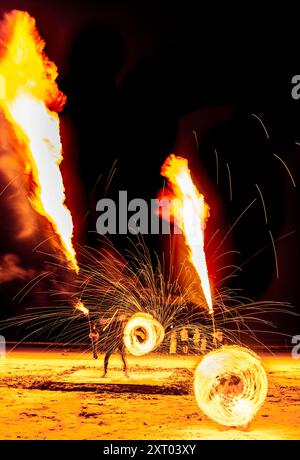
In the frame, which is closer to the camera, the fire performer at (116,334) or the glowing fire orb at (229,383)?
the glowing fire orb at (229,383)

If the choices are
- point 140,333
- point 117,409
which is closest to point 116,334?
point 140,333

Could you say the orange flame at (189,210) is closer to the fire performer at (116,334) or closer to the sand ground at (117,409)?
the fire performer at (116,334)

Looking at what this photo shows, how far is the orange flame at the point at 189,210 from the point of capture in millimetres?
12617

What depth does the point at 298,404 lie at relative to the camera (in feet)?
30.6

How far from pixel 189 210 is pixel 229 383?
20.9ft

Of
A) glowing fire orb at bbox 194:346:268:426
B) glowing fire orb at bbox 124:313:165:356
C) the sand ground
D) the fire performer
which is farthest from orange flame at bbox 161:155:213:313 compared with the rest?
glowing fire orb at bbox 194:346:268:426

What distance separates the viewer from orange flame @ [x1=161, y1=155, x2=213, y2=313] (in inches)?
497

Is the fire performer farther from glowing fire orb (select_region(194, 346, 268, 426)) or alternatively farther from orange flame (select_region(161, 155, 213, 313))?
glowing fire orb (select_region(194, 346, 268, 426))

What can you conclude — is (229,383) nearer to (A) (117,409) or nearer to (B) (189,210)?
(A) (117,409)

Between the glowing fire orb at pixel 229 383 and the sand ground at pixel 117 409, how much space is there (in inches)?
13.2

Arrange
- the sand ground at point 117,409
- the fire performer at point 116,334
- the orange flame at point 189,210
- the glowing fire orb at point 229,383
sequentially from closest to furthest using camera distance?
the sand ground at point 117,409, the glowing fire orb at point 229,383, the fire performer at point 116,334, the orange flame at point 189,210

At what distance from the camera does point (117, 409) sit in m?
8.49

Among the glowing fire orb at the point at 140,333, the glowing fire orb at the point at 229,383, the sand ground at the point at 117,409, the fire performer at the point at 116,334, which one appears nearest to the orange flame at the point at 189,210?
the glowing fire orb at the point at 140,333

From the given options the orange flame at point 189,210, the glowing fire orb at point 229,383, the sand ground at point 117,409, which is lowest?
the sand ground at point 117,409
